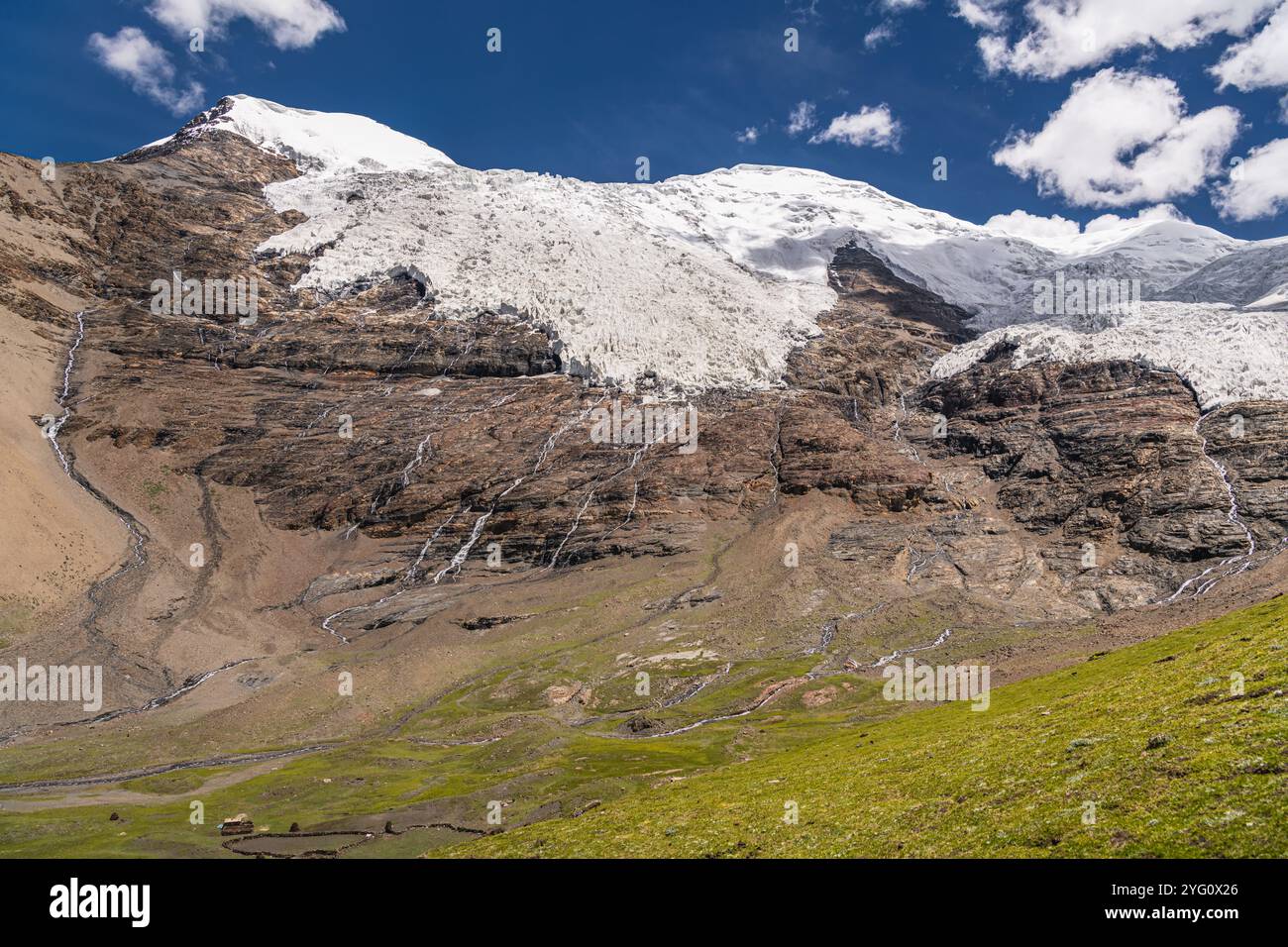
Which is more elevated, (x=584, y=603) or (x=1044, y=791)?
(x=1044, y=791)

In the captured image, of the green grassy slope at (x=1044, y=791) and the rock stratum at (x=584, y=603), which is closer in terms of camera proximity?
the green grassy slope at (x=1044, y=791)

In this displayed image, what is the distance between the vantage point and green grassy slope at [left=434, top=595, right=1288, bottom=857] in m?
22.5

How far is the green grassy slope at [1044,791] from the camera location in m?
22.5

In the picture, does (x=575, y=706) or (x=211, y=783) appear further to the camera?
(x=575, y=706)

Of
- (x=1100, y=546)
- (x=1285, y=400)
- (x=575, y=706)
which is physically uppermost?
(x=1285, y=400)

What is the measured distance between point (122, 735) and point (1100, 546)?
606 ft

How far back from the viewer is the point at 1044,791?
1151 inches

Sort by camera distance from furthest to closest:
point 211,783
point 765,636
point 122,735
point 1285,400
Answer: point 1285,400, point 765,636, point 122,735, point 211,783

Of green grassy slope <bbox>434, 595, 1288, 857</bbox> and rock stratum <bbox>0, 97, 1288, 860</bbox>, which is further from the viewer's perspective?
rock stratum <bbox>0, 97, 1288, 860</bbox>
